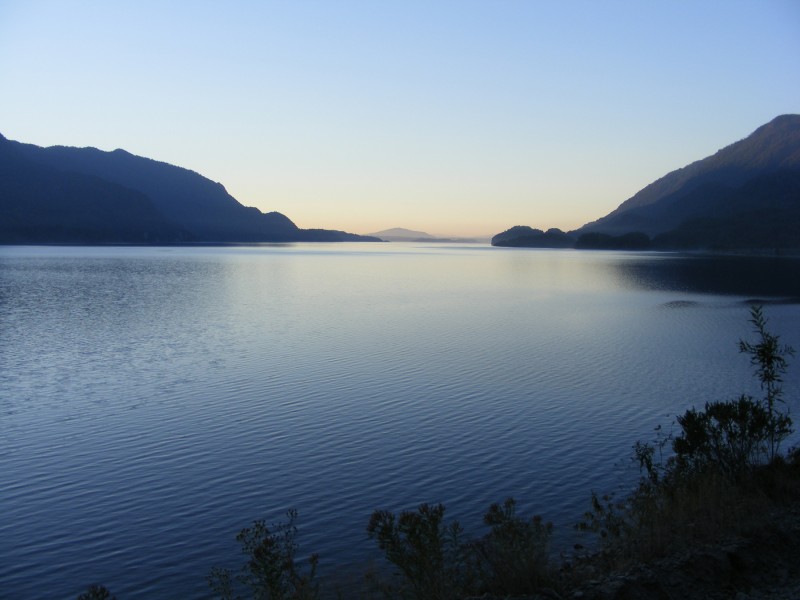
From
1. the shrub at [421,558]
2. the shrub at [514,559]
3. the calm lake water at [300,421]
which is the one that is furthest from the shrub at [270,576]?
the shrub at [514,559]

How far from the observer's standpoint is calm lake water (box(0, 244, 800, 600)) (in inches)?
529

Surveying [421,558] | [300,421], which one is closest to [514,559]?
[421,558]

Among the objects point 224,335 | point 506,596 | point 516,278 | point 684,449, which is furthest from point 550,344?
point 516,278

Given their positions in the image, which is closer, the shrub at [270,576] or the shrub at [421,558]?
the shrub at [270,576]

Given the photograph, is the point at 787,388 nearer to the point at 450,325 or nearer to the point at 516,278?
the point at 450,325

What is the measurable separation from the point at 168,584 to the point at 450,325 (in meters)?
36.6

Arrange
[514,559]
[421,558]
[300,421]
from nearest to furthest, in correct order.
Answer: [421,558] → [514,559] → [300,421]

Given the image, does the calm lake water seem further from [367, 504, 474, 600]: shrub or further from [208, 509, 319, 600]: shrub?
[367, 504, 474, 600]: shrub

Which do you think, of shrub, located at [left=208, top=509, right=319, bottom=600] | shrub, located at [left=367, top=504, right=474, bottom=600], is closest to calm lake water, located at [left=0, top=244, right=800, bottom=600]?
shrub, located at [left=208, top=509, right=319, bottom=600]

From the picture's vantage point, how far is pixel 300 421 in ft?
71.6

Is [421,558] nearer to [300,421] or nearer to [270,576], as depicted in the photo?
[270,576]

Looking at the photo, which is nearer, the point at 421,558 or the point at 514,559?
the point at 421,558

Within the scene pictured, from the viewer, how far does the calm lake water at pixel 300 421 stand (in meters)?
13.4

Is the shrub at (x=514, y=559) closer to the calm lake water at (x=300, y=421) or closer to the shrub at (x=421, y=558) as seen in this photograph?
the shrub at (x=421, y=558)
